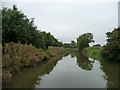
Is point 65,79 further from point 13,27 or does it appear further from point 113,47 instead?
point 113,47

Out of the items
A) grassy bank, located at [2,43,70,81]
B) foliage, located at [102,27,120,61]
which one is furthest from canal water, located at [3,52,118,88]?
foliage, located at [102,27,120,61]

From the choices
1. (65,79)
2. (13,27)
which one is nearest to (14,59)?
(65,79)

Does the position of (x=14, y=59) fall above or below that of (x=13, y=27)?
below

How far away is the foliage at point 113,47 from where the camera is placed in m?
27.1

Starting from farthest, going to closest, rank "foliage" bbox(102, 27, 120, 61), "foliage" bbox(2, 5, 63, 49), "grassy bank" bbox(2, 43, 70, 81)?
1. "foliage" bbox(102, 27, 120, 61)
2. "foliage" bbox(2, 5, 63, 49)
3. "grassy bank" bbox(2, 43, 70, 81)

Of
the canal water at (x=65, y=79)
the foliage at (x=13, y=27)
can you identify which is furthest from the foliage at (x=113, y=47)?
the foliage at (x=13, y=27)

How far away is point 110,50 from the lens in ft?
92.9

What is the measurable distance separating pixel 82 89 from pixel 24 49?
1083cm

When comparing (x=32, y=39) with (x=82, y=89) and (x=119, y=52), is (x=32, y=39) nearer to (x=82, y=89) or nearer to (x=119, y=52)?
(x=119, y=52)

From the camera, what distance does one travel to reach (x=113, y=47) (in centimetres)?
2766

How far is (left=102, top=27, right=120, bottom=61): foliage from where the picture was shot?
1067 inches

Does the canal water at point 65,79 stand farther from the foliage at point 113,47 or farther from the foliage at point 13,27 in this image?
the foliage at point 113,47

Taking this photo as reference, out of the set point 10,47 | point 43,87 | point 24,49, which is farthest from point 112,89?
point 24,49

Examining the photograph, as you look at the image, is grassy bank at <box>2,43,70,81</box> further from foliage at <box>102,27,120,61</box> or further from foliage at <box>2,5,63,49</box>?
foliage at <box>102,27,120,61</box>
